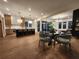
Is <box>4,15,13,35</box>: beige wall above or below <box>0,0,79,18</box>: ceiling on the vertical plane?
below

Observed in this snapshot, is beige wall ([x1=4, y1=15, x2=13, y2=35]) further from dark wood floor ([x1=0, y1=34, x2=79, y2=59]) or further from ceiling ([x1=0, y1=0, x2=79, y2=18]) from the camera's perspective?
dark wood floor ([x1=0, y1=34, x2=79, y2=59])

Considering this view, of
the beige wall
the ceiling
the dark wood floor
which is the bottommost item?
the dark wood floor

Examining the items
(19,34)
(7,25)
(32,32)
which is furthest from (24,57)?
(7,25)

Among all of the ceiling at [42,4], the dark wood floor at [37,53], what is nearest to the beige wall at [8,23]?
the ceiling at [42,4]

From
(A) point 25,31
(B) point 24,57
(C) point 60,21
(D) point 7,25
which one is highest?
(C) point 60,21

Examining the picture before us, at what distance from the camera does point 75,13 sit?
26.6 ft

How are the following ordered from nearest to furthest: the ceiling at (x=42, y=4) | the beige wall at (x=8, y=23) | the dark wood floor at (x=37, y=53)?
the dark wood floor at (x=37, y=53)
the ceiling at (x=42, y=4)
the beige wall at (x=8, y=23)

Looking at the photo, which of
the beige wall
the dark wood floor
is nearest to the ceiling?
the dark wood floor

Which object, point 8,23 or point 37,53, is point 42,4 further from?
point 8,23

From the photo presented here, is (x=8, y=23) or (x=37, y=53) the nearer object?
(x=37, y=53)

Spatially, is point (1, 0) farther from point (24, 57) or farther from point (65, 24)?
point (65, 24)

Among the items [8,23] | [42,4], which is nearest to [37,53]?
[42,4]

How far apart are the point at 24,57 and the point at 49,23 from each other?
12450 millimetres

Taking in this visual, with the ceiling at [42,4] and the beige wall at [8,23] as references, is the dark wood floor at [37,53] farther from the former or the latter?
the beige wall at [8,23]
